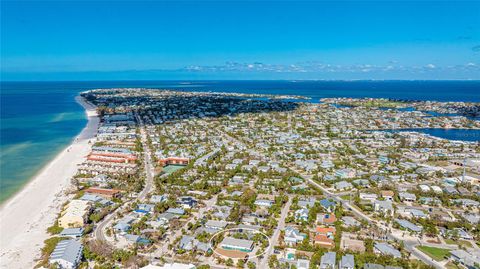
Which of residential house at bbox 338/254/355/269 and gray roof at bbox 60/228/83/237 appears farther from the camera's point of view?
gray roof at bbox 60/228/83/237

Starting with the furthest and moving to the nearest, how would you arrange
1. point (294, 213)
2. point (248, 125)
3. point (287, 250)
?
point (248, 125)
point (294, 213)
point (287, 250)

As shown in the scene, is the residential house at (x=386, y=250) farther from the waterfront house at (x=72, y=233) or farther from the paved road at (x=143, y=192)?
the waterfront house at (x=72, y=233)

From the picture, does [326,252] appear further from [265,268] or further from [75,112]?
[75,112]

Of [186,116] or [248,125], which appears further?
[186,116]

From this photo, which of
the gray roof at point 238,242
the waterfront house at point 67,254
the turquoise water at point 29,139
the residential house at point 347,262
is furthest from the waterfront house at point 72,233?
the residential house at point 347,262

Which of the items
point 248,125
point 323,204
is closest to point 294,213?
point 323,204

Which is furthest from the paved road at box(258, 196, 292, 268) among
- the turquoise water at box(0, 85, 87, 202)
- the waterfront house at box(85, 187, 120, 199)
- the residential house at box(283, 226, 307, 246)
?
the turquoise water at box(0, 85, 87, 202)

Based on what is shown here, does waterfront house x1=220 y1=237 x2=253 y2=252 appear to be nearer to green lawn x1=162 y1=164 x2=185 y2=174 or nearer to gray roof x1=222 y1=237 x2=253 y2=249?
gray roof x1=222 y1=237 x2=253 y2=249
